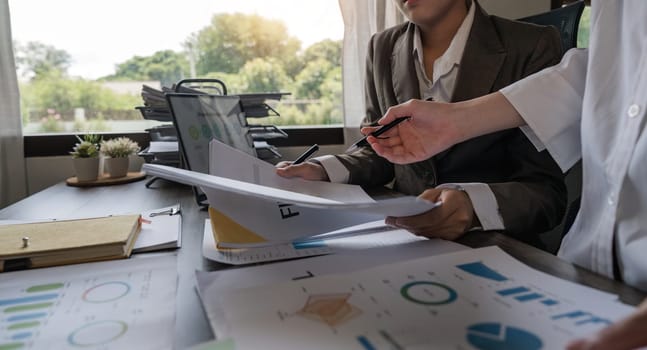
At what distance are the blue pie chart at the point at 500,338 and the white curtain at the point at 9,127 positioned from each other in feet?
4.89

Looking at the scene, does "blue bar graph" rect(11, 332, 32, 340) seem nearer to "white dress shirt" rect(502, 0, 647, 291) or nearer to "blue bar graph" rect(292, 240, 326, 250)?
"blue bar graph" rect(292, 240, 326, 250)

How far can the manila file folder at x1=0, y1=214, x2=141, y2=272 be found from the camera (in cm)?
48

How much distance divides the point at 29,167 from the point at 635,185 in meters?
1.60

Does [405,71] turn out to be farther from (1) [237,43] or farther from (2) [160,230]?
(1) [237,43]

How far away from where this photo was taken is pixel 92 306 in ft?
1.21

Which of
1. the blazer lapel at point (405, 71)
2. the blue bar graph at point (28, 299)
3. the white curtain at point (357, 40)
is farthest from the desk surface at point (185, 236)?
the white curtain at point (357, 40)

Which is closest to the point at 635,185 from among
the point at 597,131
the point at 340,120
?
the point at 597,131

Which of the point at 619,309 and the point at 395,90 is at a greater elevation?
the point at 395,90

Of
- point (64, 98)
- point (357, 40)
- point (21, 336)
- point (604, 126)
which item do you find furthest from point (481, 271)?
point (64, 98)

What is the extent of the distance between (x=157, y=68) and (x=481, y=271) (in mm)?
1464

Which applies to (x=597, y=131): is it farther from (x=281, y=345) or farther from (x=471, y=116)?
(x=281, y=345)

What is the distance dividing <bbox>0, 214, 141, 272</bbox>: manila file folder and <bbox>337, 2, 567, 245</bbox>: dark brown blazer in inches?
18.8

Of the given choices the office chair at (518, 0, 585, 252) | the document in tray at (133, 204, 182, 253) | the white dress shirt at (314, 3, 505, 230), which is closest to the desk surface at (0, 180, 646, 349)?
the document in tray at (133, 204, 182, 253)

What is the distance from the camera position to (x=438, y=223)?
0.53 m
